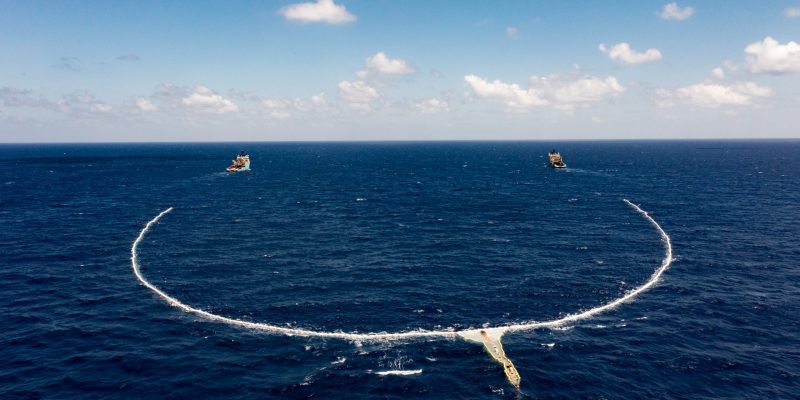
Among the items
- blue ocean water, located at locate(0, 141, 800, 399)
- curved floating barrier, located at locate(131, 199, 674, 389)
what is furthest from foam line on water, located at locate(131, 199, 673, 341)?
blue ocean water, located at locate(0, 141, 800, 399)

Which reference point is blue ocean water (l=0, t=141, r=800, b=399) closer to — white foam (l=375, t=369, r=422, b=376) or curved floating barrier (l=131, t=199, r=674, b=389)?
white foam (l=375, t=369, r=422, b=376)

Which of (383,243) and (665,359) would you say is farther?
(383,243)

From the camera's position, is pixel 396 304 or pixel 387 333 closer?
pixel 387 333

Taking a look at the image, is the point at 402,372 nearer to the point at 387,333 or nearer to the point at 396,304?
the point at 387,333

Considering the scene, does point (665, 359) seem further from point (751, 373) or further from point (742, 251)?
point (742, 251)

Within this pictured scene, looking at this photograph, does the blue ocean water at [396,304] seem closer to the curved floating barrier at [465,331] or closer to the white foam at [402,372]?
the white foam at [402,372]

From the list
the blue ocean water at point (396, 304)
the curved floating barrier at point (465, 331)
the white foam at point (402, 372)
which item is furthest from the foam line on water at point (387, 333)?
the white foam at point (402, 372)

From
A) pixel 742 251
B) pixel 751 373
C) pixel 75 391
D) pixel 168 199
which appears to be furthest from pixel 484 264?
pixel 168 199

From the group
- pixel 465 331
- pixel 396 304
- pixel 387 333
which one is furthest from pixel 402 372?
pixel 396 304

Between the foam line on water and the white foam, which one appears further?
the foam line on water

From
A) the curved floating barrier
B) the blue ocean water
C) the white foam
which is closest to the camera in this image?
the blue ocean water

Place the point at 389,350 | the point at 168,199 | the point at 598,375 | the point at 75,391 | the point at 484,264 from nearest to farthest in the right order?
the point at 75,391 → the point at 598,375 → the point at 389,350 → the point at 484,264 → the point at 168,199
